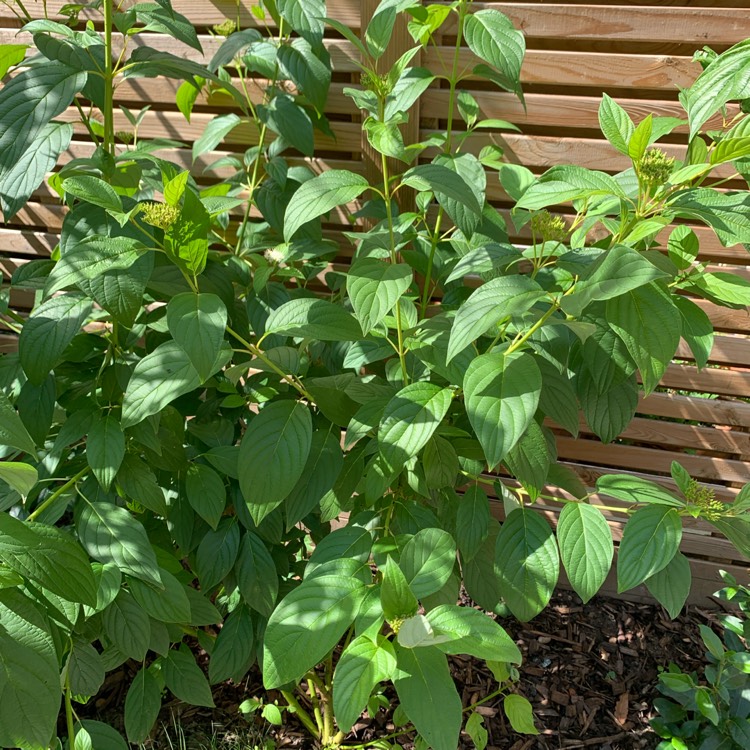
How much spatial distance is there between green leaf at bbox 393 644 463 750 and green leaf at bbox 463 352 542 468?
280 mm

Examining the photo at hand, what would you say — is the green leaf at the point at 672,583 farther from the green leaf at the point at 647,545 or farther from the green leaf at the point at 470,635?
the green leaf at the point at 470,635

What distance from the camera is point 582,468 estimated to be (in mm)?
2346

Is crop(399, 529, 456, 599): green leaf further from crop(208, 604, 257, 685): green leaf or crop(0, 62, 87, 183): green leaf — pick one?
crop(0, 62, 87, 183): green leaf

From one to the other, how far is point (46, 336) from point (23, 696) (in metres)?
0.63

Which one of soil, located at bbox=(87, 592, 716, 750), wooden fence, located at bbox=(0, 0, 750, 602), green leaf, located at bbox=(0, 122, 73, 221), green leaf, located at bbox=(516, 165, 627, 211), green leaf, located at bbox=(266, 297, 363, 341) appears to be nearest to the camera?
green leaf, located at bbox=(516, 165, 627, 211)

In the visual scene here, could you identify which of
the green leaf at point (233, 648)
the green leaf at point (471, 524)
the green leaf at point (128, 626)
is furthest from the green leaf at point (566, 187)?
the green leaf at point (233, 648)

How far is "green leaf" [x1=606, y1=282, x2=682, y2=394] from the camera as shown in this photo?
1035 millimetres

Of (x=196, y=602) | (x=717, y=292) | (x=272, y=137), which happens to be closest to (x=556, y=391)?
(x=717, y=292)

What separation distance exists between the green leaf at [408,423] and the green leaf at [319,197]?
333 mm

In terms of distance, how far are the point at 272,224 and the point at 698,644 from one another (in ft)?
6.21

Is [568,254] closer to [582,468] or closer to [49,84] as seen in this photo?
[49,84]

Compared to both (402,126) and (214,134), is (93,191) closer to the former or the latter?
(214,134)

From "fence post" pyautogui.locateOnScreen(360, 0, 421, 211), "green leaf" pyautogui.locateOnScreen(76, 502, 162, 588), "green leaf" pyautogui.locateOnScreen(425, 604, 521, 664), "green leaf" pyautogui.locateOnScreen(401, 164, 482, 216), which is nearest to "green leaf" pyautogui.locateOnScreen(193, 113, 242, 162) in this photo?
"fence post" pyautogui.locateOnScreen(360, 0, 421, 211)

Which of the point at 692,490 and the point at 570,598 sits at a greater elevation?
the point at 692,490
